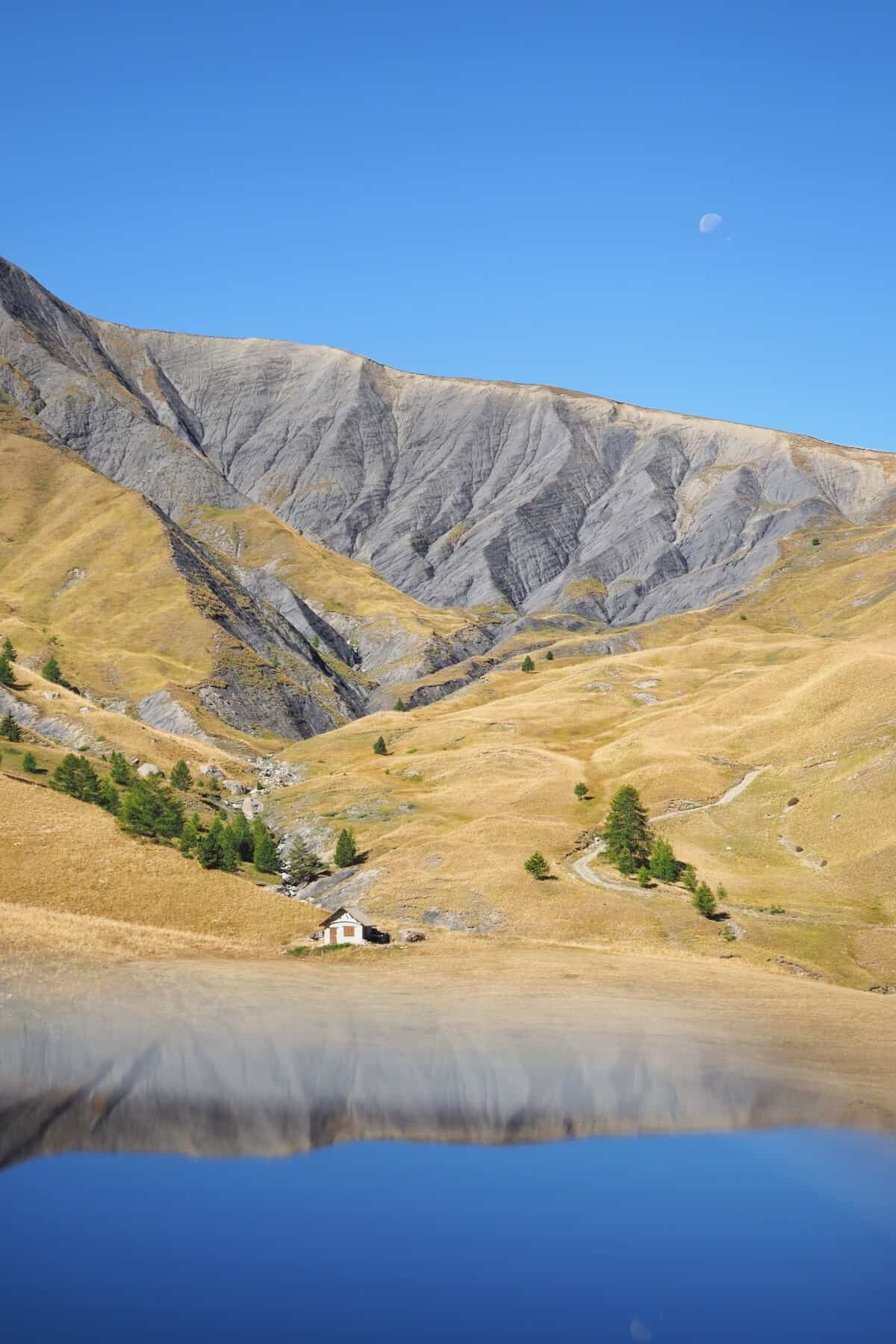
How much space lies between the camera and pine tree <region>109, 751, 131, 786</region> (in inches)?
4301

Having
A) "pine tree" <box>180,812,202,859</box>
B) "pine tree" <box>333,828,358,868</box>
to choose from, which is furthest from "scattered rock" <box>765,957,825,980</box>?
"pine tree" <box>333,828,358,868</box>

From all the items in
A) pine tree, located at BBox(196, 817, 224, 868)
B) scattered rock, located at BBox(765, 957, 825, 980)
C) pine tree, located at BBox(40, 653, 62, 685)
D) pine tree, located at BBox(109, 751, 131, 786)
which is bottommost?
scattered rock, located at BBox(765, 957, 825, 980)

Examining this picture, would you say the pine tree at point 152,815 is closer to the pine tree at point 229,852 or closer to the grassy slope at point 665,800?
the pine tree at point 229,852

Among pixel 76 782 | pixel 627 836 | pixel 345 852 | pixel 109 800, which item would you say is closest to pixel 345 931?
pixel 345 852

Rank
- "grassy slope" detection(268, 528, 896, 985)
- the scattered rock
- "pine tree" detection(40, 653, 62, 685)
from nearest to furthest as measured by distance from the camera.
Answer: the scattered rock < "grassy slope" detection(268, 528, 896, 985) < "pine tree" detection(40, 653, 62, 685)

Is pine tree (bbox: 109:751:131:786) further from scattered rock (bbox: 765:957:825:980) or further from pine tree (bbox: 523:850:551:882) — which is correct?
scattered rock (bbox: 765:957:825:980)

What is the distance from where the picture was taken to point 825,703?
404ft

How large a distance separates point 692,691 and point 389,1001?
410 ft

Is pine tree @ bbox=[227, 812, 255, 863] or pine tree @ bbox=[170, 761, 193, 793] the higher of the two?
pine tree @ bbox=[170, 761, 193, 793]

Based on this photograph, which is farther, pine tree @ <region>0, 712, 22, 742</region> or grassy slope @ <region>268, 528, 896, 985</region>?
pine tree @ <region>0, 712, 22, 742</region>

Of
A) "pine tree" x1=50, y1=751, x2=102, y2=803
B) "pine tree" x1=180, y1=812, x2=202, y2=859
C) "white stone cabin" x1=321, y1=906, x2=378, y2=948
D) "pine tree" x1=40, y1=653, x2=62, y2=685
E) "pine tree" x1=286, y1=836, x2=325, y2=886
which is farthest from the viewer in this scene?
"pine tree" x1=40, y1=653, x2=62, y2=685

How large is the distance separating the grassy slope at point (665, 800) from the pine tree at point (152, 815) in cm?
1551

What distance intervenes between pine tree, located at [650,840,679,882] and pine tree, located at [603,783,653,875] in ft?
8.59

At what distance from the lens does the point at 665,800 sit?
10812 cm
